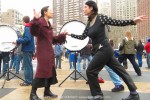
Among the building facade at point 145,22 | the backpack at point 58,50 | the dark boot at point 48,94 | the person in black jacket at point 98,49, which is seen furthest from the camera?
the building facade at point 145,22

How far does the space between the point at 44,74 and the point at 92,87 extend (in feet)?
3.44

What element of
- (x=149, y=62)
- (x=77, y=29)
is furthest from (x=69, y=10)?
(x=77, y=29)

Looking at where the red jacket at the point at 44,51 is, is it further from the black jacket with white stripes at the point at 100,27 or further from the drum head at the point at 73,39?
the drum head at the point at 73,39

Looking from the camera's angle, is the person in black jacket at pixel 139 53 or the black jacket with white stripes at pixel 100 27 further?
the person in black jacket at pixel 139 53

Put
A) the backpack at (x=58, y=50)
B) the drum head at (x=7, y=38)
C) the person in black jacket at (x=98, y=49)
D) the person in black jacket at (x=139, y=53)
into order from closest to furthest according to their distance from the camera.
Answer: the person in black jacket at (x=98, y=49)
the drum head at (x=7, y=38)
the backpack at (x=58, y=50)
the person in black jacket at (x=139, y=53)

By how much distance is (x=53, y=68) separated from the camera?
6.88 metres

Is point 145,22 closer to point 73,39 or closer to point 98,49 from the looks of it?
point 73,39

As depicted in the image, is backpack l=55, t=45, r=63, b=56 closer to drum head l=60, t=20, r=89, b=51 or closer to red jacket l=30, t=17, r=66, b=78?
drum head l=60, t=20, r=89, b=51

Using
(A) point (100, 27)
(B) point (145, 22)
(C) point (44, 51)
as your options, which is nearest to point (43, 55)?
(C) point (44, 51)

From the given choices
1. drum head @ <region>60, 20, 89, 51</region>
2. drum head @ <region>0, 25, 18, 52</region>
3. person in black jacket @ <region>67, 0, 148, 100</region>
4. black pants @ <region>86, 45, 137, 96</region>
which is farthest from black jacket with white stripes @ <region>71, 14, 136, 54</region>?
drum head @ <region>0, 25, 18, 52</region>

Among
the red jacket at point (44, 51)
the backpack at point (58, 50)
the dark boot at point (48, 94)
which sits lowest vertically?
the dark boot at point (48, 94)

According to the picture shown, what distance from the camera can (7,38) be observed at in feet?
28.2

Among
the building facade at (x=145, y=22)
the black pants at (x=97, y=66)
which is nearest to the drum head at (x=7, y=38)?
the black pants at (x=97, y=66)

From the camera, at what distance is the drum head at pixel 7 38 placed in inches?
336
